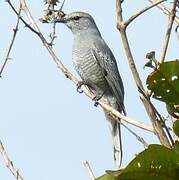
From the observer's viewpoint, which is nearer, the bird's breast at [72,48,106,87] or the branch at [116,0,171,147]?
the branch at [116,0,171,147]

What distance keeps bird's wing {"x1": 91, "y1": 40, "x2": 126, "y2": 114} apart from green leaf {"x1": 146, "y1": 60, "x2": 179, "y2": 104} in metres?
5.00

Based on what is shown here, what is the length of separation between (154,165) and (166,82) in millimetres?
273

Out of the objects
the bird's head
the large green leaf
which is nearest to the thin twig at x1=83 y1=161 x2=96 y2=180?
the large green leaf

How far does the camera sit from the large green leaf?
1182 millimetres

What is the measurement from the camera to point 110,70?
6570 mm

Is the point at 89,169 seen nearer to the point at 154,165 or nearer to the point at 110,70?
the point at 154,165

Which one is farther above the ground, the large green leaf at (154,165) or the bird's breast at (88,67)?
the bird's breast at (88,67)

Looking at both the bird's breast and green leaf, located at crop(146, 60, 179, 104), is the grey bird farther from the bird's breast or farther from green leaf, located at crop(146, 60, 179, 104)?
green leaf, located at crop(146, 60, 179, 104)

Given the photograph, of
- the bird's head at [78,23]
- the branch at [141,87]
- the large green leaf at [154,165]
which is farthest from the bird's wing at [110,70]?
the large green leaf at [154,165]

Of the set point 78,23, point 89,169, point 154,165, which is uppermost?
point 78,23

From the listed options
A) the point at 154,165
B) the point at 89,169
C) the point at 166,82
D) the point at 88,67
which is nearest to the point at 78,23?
the point at 88,67

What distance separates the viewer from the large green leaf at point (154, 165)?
1182 mm

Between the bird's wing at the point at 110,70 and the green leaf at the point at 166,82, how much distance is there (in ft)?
16.4

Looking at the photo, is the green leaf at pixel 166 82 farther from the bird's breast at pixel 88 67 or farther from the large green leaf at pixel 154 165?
the bird's breast at pixel 88 67
